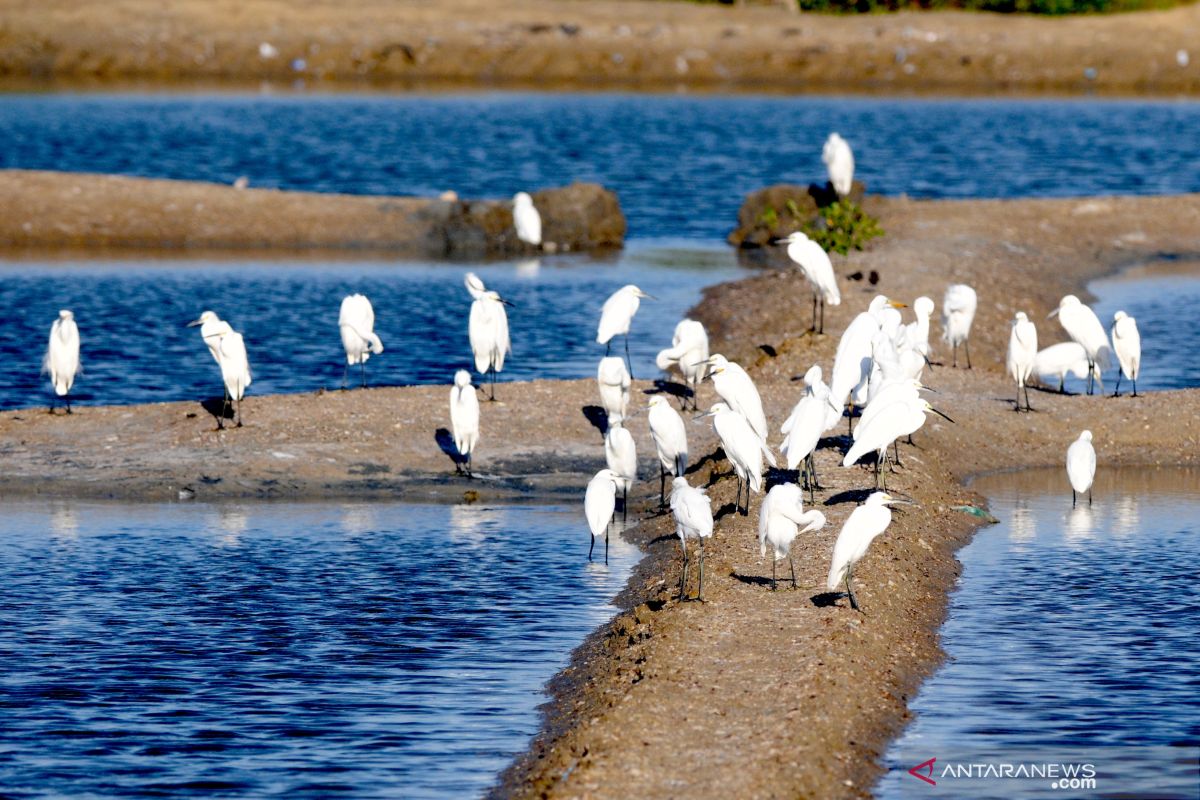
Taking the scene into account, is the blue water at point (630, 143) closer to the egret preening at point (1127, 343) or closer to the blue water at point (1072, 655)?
the egret preening at point (1127, 343)

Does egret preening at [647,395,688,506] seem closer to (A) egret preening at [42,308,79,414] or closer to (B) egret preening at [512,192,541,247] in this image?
(A) egret preening at [42,308,79,414]

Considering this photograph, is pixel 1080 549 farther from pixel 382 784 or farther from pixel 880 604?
pixel 382 784

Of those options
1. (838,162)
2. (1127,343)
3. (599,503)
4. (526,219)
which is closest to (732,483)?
(599,503)

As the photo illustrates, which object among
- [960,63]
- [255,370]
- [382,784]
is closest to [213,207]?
[255,370]

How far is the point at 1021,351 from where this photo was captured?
63.9ft

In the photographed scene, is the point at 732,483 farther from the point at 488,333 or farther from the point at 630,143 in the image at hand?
the point at 630,143

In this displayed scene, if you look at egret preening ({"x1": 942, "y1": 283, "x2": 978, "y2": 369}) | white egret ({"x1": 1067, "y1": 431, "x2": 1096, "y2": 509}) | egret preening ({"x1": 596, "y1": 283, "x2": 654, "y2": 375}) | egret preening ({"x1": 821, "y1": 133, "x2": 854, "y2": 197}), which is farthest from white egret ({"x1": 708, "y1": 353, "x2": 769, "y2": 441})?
egret preening ({"x1": 821, "y1": 133, "x2": 854, "y2": 197})

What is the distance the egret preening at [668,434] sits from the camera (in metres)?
16.1

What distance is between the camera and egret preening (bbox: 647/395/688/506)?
632 inches

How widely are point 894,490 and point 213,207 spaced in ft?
76.1

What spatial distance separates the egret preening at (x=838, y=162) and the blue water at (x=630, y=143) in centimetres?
378

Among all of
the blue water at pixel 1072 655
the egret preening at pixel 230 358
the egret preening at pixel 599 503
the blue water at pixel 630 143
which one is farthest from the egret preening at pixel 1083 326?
the blue water at pixel 630 143

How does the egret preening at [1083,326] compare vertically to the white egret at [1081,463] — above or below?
above

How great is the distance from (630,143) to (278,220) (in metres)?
18.6
